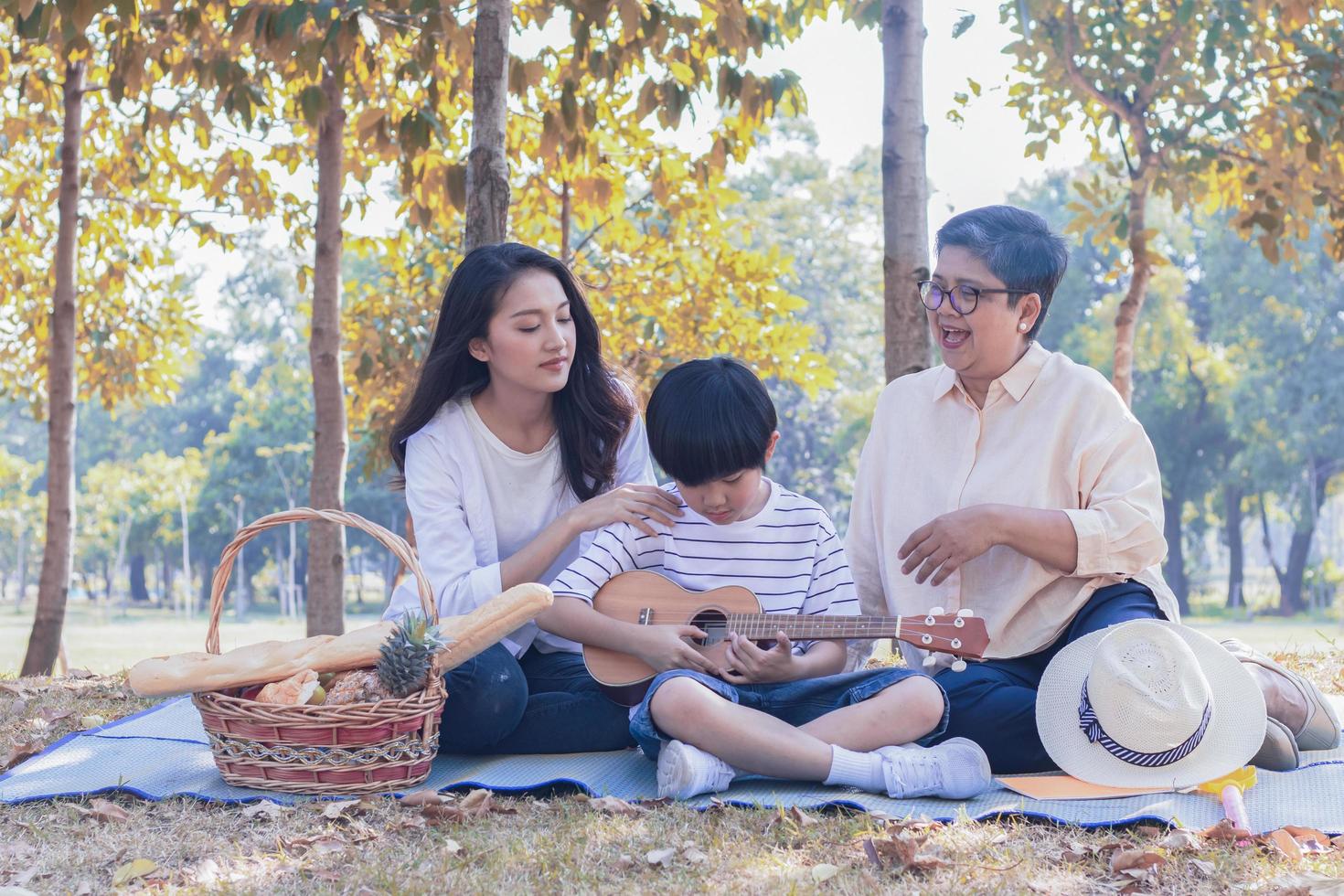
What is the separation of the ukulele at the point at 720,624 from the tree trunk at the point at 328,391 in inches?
128

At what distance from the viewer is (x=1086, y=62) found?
7859 mm

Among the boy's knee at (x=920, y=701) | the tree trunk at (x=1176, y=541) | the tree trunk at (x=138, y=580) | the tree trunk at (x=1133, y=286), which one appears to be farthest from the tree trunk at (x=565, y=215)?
the tree trunk at (x=138, y=580)

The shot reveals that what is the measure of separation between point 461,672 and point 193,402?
5807 centimetres

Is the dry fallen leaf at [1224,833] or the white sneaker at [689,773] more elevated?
the white sneaker at [689,773]

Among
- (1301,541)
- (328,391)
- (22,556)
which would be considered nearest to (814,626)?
(328,391)

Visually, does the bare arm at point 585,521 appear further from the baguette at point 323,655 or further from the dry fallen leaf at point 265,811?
the dry fallen leaf at point 265,811

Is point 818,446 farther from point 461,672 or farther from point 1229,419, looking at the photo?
point 461,672

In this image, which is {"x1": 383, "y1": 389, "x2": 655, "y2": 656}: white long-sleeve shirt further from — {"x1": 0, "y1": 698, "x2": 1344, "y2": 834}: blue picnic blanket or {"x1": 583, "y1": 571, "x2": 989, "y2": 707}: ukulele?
{"x1": 0, "y1": 698, "x2": 1344, "y2": 834}: blue picnic blanket

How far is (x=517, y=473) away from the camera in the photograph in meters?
3.90

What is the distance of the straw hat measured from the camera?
3.00 meters

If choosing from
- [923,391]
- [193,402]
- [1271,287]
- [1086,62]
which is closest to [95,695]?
[923,391]

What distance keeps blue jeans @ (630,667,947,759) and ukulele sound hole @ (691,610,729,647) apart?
0.47ft

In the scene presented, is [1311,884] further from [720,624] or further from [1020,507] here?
[720,624]

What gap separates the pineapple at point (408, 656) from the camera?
3.13 metres
